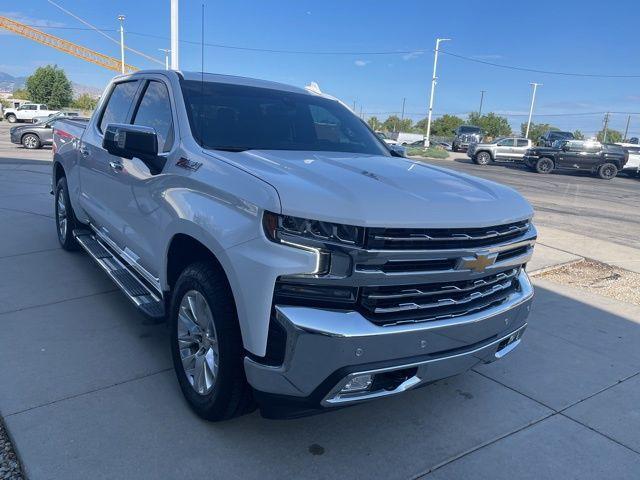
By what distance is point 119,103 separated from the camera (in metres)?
4.70

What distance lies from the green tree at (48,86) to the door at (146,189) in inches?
3105

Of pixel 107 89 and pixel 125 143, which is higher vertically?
pixel 107 89

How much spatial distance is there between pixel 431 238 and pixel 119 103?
3.44 metres

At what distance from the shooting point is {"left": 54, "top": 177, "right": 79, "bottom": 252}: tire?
18.9 feet

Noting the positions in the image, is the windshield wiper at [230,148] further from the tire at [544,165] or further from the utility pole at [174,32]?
the tire at [544,165]

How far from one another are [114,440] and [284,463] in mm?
904

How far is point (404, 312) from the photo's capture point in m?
2.47

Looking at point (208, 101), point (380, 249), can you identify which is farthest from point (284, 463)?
point (208, 101)

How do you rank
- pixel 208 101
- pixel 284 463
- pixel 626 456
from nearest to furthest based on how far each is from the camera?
pixel 284 463
pixel 626 456
pixel 208 101

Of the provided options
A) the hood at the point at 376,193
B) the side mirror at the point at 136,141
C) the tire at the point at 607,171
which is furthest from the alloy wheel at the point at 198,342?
the tire at the point at 607,171

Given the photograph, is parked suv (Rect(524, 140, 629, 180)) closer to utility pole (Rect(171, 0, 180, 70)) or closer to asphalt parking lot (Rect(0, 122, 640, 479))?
utility pole (Rect(171, 0, 180, 70))

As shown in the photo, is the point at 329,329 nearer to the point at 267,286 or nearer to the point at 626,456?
the point at 267,286

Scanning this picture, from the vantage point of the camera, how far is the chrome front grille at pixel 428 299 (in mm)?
2393

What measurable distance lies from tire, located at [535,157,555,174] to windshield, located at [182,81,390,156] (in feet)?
82.6
